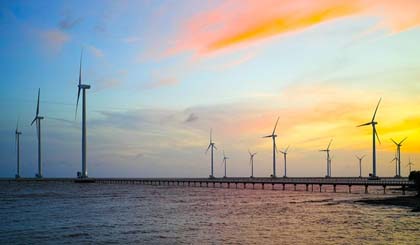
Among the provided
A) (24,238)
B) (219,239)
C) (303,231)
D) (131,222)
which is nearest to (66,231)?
(24,238)

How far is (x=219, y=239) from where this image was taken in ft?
128

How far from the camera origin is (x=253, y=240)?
38438 mm

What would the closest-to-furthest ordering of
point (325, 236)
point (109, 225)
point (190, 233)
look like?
point (325, 236)
point (190, 233)
point (109, 225)

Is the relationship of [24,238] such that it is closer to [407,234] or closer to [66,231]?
[66,231]

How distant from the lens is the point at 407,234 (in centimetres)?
3934

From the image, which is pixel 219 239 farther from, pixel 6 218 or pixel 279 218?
pixel 6 218

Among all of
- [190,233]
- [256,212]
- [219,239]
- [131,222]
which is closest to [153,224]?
[131,222]

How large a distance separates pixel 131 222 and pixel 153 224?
338 cm

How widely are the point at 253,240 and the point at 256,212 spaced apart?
25878 mm

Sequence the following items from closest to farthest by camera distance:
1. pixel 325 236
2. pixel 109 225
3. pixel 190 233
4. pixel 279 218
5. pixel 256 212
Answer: pixel 325 236
pixel 190 233
pixel 109 225
pixel 279 218
pixel 256 212

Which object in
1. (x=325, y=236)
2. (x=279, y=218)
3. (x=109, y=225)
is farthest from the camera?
(x=279, y=218)

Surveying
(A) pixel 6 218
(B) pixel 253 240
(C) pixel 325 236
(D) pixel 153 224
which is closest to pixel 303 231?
(C) pixel 325 236

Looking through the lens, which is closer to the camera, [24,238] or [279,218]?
[24,238]

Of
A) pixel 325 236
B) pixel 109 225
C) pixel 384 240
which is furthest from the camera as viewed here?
pixel 109 225
